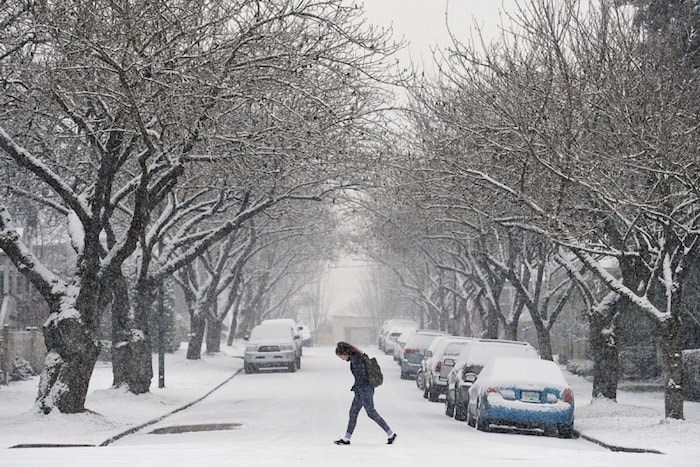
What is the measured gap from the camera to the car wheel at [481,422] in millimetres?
20203

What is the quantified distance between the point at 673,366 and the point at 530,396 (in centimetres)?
307

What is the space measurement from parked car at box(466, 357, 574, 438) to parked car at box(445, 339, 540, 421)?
7.74 ft

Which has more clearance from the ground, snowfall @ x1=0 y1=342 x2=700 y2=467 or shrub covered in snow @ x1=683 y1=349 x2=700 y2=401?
shrub covered in snow @ x1=683 y1=349 x2=700 y2=401

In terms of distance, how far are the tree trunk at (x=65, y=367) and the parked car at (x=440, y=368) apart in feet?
35.9

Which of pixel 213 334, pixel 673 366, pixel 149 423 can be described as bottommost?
pixel 149 423

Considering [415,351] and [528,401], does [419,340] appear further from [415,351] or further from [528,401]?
[528,401]

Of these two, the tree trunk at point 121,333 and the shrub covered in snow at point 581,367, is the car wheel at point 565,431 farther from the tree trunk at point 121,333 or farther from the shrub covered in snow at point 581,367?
the shrub covered in snow at point 581,367

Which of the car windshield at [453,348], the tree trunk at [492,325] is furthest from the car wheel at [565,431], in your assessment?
the tree trunk at [492,325]

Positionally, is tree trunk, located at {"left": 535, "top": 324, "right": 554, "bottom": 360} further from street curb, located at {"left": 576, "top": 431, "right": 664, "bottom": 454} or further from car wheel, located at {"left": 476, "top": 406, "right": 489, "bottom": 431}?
street curb, located at {"left": 576, "top": 431, "right": 664, "bottom": 454}

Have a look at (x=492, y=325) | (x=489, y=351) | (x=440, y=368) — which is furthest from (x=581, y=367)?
(x=489, y=351)

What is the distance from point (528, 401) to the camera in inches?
779

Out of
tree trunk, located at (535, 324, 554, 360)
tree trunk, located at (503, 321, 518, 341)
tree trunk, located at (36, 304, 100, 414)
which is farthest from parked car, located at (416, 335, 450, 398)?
tree trunk, located at (36, 304, 100, 414)

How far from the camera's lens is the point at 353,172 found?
89.5 feet

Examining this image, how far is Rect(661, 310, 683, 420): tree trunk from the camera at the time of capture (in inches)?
820
